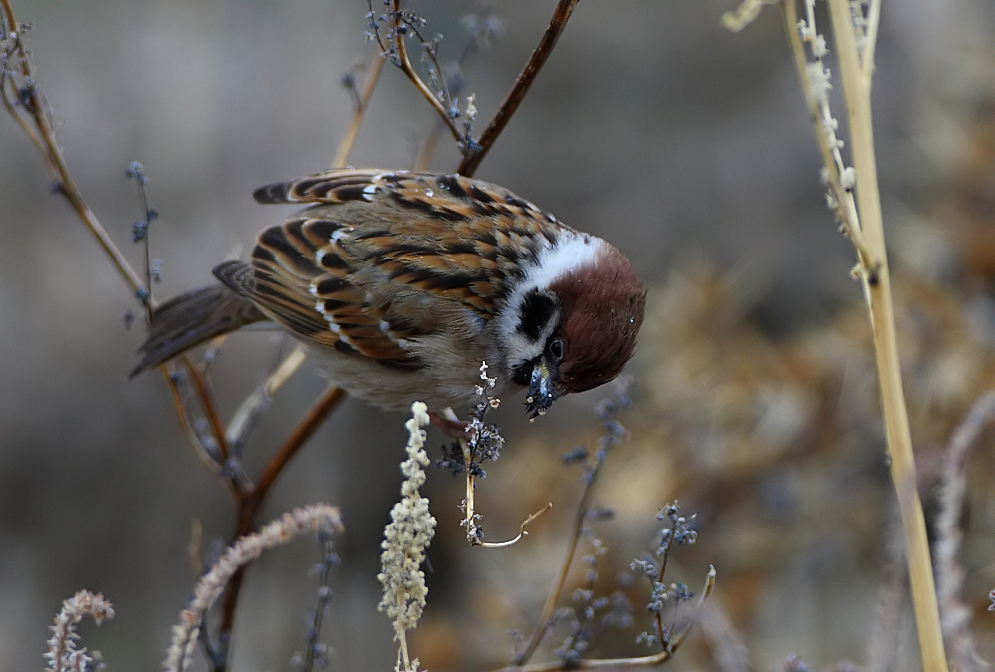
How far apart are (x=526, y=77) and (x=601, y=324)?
553 millimetres

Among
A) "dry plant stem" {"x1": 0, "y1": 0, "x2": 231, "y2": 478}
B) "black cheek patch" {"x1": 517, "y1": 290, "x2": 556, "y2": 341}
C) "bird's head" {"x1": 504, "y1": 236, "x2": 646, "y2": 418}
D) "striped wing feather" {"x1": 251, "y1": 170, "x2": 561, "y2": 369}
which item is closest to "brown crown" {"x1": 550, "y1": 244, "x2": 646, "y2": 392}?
"bird's head" {"x1": 504, "y1": 236, "x2": 646, "y2": 418}

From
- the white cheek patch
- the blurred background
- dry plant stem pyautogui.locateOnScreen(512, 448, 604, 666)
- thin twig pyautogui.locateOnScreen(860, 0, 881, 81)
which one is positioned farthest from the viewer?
the blurred background

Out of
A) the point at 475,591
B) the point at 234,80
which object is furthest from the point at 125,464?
the point at 234,80

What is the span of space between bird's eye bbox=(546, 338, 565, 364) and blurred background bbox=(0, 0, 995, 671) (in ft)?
2.67

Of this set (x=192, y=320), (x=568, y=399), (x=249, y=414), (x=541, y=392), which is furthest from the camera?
(x=568, y=399)

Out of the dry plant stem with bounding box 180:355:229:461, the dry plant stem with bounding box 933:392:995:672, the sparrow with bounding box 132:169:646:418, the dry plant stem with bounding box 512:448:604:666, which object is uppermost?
the sparrow with bounding box 132:169:646:418

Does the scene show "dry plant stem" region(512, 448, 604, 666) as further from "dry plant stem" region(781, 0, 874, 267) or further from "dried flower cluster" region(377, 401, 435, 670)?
"dry plant stem" region(781, 0, 874, 267)

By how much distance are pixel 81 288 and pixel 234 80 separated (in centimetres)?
114

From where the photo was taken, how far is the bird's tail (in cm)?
220

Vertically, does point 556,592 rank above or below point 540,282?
below

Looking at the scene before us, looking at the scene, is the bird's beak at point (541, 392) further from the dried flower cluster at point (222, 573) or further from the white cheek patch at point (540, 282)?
the dried flower cluster at point (222, 573)

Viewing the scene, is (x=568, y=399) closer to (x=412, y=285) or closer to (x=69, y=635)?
(x=412, y=285)

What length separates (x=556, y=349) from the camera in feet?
6.53

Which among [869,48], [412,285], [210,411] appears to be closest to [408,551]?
[869,48]
